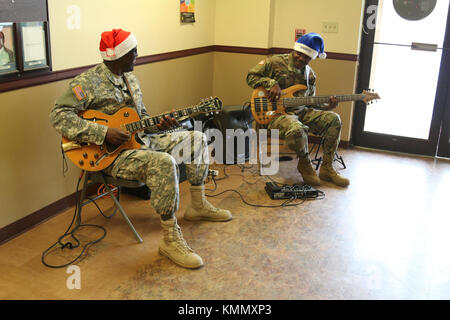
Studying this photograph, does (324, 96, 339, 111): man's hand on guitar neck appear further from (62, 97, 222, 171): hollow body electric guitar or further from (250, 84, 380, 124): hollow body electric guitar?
(62, 97, 222, 171): hollow body electric guitar

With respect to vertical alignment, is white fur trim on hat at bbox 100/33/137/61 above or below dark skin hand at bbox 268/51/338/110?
above

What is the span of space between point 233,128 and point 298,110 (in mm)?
567

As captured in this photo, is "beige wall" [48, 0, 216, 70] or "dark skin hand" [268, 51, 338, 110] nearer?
"beige wall" [48, 0, 216, 70]

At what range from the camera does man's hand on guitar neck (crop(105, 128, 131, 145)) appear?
2.59m

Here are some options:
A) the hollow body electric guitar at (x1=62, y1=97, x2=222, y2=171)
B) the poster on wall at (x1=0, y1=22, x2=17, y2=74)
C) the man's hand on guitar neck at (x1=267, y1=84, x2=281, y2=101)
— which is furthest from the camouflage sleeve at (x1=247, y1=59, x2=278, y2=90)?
the poster on wall at (x1=0, y1=22, x2=17, y2=74)

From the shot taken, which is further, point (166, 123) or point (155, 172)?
point (166, 123)

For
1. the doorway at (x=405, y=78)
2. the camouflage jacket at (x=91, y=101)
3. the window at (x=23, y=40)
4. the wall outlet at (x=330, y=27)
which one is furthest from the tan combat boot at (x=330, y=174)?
the window at (x=23, y=40)

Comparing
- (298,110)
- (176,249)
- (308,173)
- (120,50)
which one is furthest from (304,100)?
(176,249)

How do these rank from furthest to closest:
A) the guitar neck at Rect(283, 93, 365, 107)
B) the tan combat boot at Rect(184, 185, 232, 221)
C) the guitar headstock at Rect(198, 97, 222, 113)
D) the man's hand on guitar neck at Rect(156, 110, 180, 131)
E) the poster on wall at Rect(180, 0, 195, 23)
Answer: the poster on wall at Rect(180, 0, 195, 23)
the guitar neck at Rect(283, 93, 365, 107)
the tan combat boot at Rect(184, 185, 232, 221)
the guitar headstock at Rect(198, 97, 222, 113)
the man's hand on guitar neck at Rect(156, 110, 180, 131)

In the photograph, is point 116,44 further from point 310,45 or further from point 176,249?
point 310,45

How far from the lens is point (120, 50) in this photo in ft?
8.74

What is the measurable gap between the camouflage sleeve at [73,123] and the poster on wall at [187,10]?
73.8 inches

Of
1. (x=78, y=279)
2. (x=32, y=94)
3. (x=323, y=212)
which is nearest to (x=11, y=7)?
(x=32, y=94)

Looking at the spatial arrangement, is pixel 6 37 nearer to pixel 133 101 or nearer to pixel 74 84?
pixel 74 84
